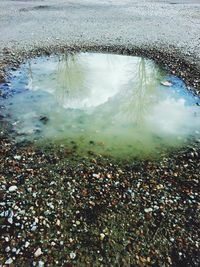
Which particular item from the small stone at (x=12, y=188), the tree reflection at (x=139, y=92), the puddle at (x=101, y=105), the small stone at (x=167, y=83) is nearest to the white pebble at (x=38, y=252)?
the small stone at (x=12, y=188)

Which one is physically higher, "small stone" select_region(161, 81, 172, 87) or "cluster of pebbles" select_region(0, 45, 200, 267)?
"small stone" select_region(161, 81, 172, 87)

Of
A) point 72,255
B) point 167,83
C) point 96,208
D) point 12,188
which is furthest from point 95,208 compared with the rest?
point 167,83

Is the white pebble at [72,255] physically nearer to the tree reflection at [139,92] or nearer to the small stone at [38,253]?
Answer: the small stone at [38,253]

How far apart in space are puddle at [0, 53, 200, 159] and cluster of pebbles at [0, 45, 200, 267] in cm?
34

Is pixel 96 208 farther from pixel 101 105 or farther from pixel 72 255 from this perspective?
pixel 101 105

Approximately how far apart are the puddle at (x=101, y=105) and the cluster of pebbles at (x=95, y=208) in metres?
0.34

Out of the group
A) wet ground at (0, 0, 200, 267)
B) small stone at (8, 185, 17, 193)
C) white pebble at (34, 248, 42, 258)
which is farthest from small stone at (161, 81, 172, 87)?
white pebble at (34, 248, 42, 258)

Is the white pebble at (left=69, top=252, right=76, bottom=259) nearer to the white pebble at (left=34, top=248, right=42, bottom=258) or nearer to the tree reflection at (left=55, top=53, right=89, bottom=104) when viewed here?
the white pebble at (left=34, top=248, right=42, bottom=258)

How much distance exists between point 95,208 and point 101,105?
255cm

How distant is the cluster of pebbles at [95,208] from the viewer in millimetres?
3051

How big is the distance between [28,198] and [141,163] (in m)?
1.78

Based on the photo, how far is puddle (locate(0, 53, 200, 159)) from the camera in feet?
15.8

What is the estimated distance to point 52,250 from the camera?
3049 mm

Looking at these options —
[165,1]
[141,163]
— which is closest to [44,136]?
[141,163]
